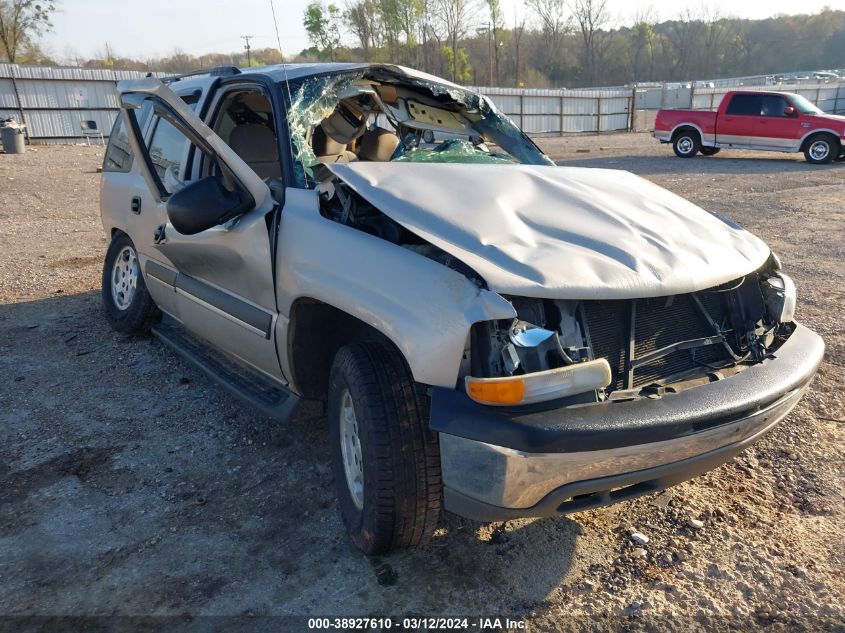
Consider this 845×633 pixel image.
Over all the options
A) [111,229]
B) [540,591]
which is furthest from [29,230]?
[540,591]

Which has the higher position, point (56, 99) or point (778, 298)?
point (56, 99)

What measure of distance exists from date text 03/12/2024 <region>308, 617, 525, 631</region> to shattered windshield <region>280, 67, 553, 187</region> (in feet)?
8.21

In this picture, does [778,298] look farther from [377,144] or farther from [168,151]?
[168,151]

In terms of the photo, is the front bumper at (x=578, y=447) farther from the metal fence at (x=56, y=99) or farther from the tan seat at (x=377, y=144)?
the metal fence at (x=56, y=99)

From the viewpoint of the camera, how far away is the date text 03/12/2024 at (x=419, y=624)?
232cm

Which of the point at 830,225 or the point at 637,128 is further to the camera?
the point at 637,128

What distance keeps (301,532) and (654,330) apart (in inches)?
67.8

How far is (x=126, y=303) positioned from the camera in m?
5.21

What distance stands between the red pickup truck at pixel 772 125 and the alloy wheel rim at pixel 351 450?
18358 mm

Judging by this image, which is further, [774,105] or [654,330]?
[774,105]

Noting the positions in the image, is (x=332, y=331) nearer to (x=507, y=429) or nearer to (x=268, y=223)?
(x=268, y=223)

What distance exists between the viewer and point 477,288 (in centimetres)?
227

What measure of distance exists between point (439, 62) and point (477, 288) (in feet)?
225

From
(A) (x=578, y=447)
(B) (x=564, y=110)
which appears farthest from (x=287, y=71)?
(B) (x=564, y=110)
